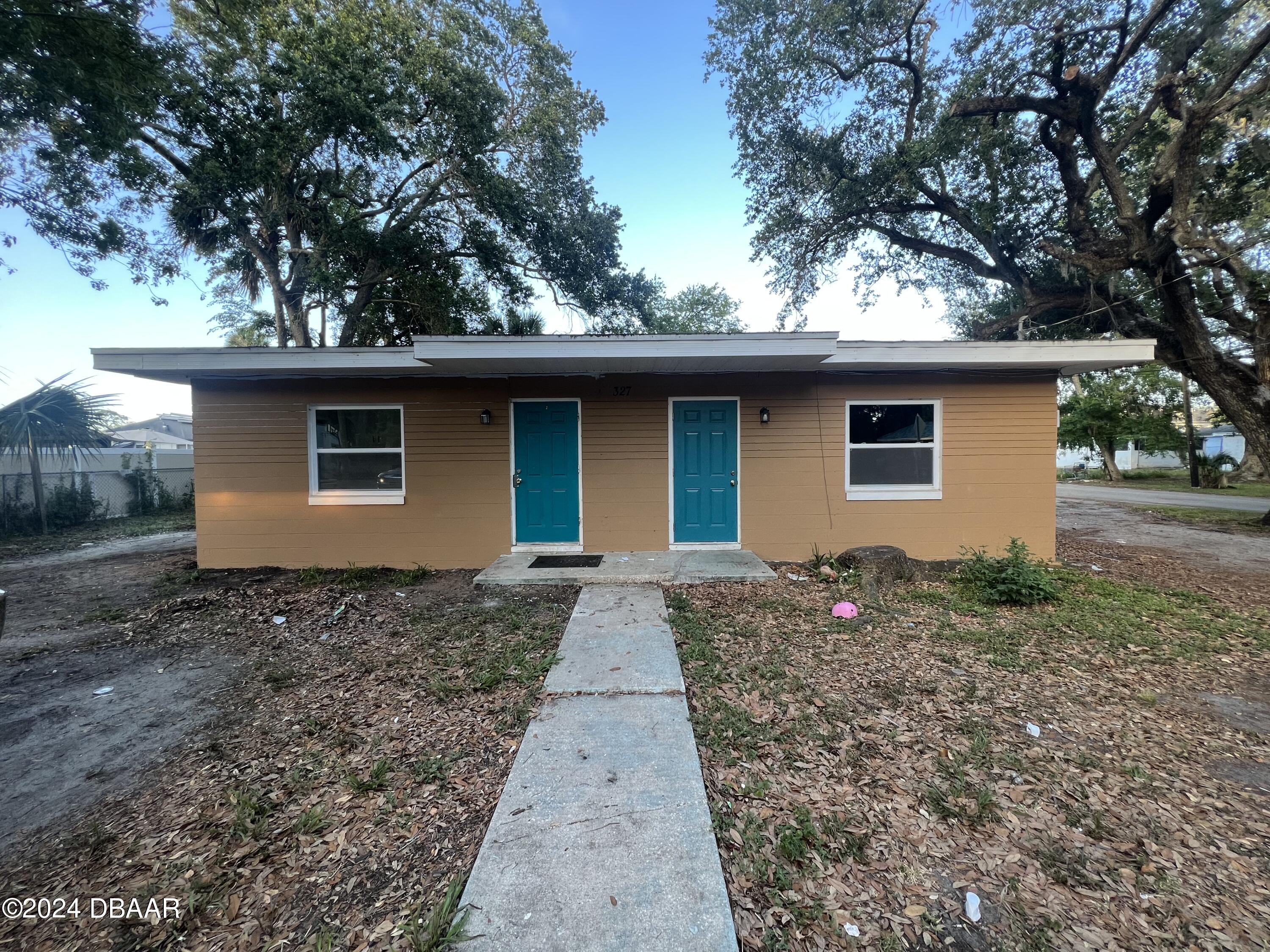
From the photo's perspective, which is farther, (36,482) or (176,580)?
(36,482)

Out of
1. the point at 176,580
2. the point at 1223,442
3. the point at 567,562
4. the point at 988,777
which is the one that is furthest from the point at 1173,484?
the point at 176,580

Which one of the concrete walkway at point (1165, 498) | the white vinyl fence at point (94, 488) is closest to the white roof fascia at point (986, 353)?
the concrete walkway at point (1165, 498)

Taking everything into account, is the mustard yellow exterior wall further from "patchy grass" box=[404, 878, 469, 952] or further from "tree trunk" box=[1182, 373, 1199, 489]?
"tree trunk" box=[1182, 373, 1199, 489]

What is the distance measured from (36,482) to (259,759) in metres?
12.4

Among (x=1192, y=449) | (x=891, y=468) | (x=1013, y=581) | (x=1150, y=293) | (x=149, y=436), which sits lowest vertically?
(x=1013, y=581)

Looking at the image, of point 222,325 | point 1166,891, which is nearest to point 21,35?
point 1166,891

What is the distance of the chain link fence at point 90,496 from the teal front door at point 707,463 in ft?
29.0

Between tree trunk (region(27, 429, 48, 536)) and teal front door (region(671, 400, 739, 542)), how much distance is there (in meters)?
12.6

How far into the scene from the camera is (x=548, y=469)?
260 inches

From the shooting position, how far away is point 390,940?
5.22 feet

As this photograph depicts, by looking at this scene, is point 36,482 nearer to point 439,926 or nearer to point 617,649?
point 617,649

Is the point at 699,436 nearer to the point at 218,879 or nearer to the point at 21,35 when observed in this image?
the point at 218,879

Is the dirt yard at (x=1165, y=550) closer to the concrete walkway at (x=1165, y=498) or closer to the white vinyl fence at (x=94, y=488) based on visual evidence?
the concrete walkway at (x=1165, y=498)

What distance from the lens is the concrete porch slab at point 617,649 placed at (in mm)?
3238
